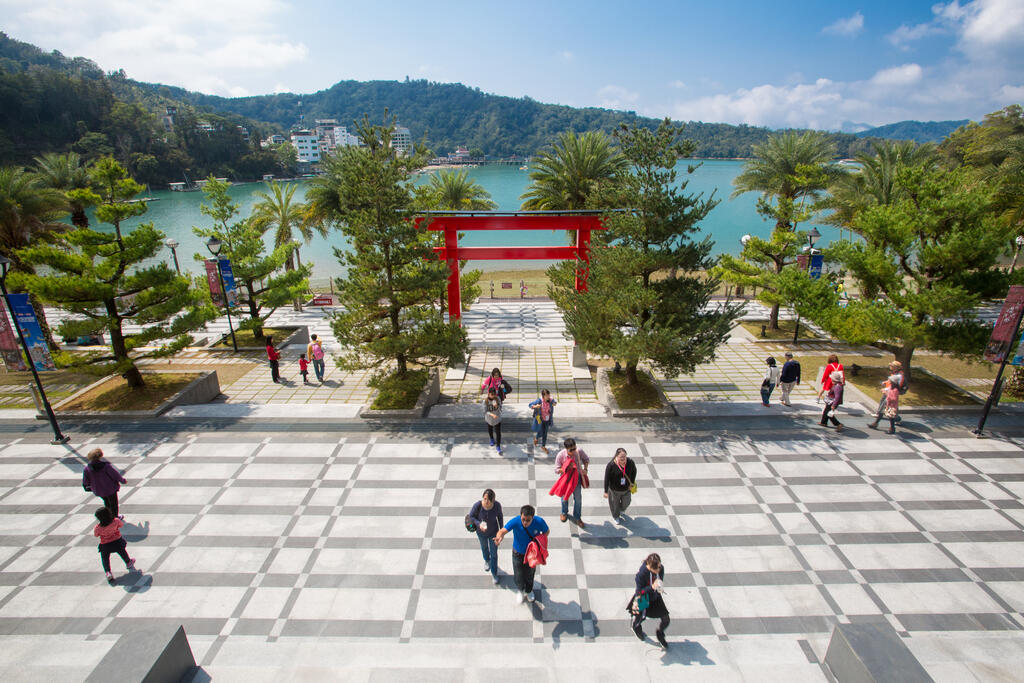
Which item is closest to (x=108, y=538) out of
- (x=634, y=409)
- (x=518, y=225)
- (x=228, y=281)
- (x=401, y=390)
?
(x=401, y=390)

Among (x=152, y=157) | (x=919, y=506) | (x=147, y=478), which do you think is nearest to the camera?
(x=919, y=506)

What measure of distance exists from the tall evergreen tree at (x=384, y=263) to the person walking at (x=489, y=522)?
6.26 metres

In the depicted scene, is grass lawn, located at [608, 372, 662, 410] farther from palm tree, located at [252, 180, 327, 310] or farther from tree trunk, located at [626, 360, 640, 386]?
palm tree, located at [252, 180, 327, 310]

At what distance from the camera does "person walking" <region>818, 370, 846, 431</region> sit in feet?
40.3

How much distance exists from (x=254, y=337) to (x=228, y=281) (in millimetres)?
3293

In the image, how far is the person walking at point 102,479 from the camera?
9.01m

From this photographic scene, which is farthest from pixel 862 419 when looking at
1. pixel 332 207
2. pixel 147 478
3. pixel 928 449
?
pixel 332 207

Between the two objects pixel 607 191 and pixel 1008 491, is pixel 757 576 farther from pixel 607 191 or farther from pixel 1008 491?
pixel 607 191

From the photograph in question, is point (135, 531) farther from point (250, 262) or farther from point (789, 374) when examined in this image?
point (789, 374)

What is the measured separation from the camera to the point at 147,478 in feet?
36.4

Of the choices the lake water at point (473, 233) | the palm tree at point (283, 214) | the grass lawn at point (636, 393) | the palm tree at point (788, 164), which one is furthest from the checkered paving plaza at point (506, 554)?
the lake water at point (473, 233)

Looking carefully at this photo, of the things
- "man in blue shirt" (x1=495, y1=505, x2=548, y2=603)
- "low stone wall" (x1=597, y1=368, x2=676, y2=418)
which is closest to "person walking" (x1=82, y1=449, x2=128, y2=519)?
"man in blue shirt" (x1=495, y1=505, x2=548, y2=603)

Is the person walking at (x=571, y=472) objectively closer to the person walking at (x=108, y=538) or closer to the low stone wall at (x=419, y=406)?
the low stone wall at (x=419, y=406)

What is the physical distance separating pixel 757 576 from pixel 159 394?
15.8 meters
